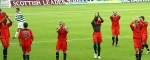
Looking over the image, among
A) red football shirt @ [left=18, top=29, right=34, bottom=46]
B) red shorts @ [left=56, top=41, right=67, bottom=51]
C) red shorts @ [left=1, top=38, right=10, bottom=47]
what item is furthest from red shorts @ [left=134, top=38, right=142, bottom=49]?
red shorts @ [left=1, top=38, right=10, bottom=47]

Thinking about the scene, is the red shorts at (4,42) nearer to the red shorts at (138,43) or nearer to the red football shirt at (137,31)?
the red football shirt at (137,31)

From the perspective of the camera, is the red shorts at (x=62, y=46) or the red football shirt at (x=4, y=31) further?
the red football shirt at (x=4, y=31)

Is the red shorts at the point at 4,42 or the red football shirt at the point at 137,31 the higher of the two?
the red football shirt at the point at 137,31

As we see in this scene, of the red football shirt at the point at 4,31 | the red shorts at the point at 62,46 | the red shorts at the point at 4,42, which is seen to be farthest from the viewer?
the red football shirt at the point at 4,31

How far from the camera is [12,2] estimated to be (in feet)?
251

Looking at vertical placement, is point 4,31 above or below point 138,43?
above

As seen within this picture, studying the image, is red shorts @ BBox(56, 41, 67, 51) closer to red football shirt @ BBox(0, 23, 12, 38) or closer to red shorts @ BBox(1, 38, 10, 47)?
red shorts @ BBox(1, 38, 10, 47)

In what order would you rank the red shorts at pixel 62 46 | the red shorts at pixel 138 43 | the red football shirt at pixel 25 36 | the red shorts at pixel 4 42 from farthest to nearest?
the red shorts at pixel 4 42 → the red shorts at pixel 62 46 → the red shorts at pixel 138 43 → the red football shirt at pixel 25 36

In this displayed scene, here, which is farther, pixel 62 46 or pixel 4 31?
pixel 4 31

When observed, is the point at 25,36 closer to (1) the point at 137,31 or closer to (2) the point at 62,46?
(2) the point at 62,46

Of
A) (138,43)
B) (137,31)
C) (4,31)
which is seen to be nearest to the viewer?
(138,43)

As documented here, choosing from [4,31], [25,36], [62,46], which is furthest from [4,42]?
[62,46]

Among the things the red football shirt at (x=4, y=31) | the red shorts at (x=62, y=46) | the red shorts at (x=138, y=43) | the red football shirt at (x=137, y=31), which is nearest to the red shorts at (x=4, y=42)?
the red football shirt at (x=4, y=31)

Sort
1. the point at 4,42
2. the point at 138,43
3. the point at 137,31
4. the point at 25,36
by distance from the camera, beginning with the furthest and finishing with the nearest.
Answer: the point at 4,42, the point at 137,31, the point at 138,43, the point at 25,36
